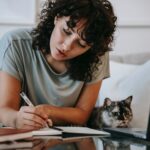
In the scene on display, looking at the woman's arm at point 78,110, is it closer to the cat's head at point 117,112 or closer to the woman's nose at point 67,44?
the cat's head at point 117,112

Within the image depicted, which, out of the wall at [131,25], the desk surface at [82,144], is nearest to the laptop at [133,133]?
the desk surface at [82,144]

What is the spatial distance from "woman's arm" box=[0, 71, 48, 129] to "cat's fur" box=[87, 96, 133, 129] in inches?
15.1

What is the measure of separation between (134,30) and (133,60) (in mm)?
313

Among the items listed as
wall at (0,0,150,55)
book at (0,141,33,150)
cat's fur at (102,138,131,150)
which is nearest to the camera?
book at (0,141,33,150)

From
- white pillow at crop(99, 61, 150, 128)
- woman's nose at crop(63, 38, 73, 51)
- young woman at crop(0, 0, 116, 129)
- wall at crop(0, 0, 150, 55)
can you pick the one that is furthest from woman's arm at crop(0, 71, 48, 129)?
wall at crop(0, 0, 150, 55)

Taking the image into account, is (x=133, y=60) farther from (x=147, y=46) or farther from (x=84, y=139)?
(x=84, y=139)

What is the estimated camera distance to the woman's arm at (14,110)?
1074mm

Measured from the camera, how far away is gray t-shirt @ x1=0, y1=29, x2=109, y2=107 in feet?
4.25

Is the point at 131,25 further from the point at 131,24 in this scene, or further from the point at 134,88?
the point at 134,88

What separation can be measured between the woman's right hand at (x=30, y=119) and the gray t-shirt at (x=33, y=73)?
0.23 meters

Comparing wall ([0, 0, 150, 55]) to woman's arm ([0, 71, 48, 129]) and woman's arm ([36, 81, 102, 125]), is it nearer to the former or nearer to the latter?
woman's arm ([36, 81, 102, 125])

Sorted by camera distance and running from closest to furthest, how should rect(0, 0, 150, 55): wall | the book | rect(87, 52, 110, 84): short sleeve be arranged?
the book, rect(87, 52, 110, 84): short sleeve, rect(0, 0, 150, 55): wall

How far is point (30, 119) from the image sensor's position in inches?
42.0

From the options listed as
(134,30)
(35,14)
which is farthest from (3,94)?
(134,30)
